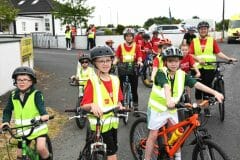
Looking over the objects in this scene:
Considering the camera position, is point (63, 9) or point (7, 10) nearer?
point (7, 10)

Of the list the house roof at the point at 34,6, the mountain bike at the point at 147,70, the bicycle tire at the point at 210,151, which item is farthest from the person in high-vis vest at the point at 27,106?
the house roof at the point at 34,6

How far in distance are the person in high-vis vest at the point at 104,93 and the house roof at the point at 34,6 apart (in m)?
61.0

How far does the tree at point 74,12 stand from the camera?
44.6 metres

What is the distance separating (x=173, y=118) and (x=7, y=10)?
28.2 metres

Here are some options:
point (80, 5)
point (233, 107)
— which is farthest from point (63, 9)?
point (233, 107)

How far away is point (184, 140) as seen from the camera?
562cm

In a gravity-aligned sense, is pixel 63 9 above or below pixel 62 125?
above

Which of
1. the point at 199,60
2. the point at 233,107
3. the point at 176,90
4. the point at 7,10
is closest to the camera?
the point at 176,90

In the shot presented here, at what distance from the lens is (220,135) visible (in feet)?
27.8

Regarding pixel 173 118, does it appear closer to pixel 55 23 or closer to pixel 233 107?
pixel 233 107

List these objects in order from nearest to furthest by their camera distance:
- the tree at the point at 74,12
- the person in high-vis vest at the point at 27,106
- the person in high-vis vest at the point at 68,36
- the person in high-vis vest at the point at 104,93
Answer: the person in high-vis vest at the point at 104,93
the person in high-vis vest at the point at 27,106
the person in high-vis vest at the point at 68,36
the tree at the point at 74,12

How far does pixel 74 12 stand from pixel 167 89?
40001 millimetres

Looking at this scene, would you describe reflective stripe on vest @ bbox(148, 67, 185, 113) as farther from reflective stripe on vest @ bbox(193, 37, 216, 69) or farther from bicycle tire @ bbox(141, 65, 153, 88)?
bicycle tire @ bbox(141, 65, 153, 88)

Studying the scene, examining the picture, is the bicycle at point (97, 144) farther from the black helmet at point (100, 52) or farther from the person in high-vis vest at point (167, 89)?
the person in high-vis vest at point (167, 89)
